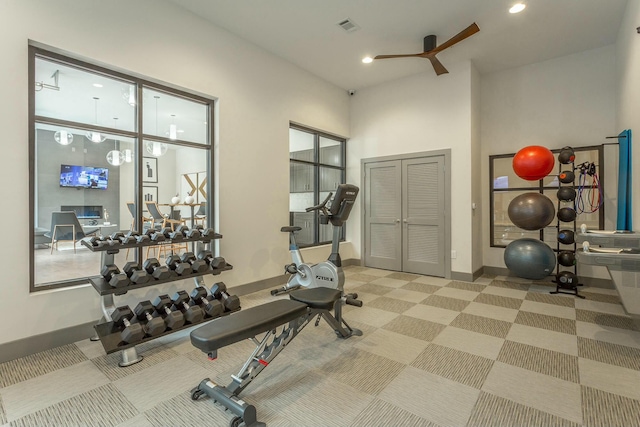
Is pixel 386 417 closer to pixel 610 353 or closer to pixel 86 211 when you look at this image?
pixel 610 353

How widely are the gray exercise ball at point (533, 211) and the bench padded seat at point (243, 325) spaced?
3922 millimetres

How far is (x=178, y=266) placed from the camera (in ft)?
10.6

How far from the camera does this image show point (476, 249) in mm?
5480

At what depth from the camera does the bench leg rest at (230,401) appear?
182cm

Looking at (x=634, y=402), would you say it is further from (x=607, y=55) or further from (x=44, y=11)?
(x=44, y=11)

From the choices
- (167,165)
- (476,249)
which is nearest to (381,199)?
(476,249)

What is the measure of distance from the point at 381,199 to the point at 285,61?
10.3 feet

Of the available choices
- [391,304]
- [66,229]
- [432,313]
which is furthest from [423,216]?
[66,229]

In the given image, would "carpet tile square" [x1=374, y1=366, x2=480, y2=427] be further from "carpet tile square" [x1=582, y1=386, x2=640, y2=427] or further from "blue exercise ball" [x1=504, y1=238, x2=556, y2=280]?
"blue exercise ball" [x1=504, y1=238, x2=556, y2=280]

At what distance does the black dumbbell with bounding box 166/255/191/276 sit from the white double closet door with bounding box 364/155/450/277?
13.2ft

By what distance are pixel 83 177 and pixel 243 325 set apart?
2.75m

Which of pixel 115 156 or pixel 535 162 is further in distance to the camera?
pixel 535 162

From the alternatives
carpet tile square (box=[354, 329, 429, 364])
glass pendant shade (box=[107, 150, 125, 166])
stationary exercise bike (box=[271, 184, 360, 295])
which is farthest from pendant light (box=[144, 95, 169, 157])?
carpet tile square (box=[354, 329, 429, 364])

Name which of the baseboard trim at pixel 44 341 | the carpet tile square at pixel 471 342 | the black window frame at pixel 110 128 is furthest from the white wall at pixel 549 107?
the baseboard trim at pixel 44 341
